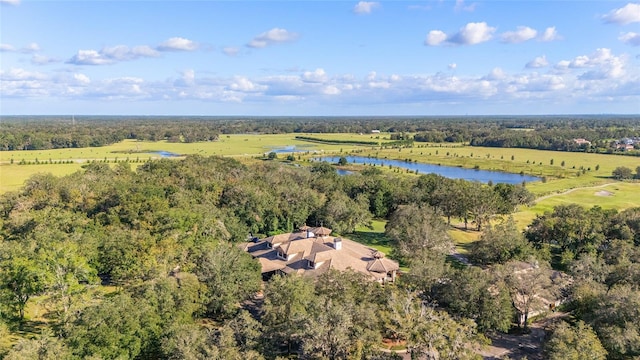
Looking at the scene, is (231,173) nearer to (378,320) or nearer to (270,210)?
(270,210)

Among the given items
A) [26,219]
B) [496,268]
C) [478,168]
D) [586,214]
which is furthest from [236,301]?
[478,168]

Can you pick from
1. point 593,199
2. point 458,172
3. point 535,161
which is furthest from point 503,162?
point 593,199

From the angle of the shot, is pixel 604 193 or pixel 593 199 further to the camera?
pixel 604 193

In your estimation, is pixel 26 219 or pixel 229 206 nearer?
pixel 26 219

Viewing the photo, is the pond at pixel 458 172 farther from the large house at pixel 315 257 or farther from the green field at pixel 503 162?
the large house at pixel 315 257

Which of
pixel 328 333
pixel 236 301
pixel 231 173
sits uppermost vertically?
pixel 231 173

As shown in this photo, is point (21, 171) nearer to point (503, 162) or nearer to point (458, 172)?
point (458, 172)

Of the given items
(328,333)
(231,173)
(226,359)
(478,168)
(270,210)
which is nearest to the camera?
(226,359)

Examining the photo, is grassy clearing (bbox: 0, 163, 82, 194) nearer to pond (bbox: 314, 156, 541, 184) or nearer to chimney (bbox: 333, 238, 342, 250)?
chimney (bbox: 333, 238, 342, 250)

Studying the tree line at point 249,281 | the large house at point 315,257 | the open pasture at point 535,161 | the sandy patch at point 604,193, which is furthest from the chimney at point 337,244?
the sandy patch at point 604,193
